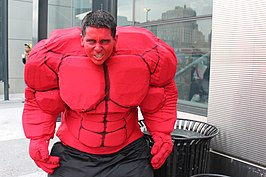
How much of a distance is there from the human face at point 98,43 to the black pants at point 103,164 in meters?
0.53

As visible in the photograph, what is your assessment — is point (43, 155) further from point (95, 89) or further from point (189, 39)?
point (189, 39)

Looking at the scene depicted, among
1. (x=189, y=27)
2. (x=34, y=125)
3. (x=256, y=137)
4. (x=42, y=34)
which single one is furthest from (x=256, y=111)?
(x=42, y=34)

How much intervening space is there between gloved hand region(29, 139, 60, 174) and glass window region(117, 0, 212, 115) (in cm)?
185

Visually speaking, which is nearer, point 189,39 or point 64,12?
point 189,39

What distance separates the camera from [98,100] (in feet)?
4.83

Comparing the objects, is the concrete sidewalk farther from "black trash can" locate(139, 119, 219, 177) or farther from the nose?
the nose

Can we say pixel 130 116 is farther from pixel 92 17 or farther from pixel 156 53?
pixel 92 17

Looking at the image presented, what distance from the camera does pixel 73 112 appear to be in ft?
5.40

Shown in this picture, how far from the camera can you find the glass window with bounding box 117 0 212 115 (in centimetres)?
310

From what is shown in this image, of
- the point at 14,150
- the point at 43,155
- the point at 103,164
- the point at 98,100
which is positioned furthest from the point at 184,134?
the point at 14,150

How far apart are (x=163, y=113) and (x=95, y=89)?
1.52ft

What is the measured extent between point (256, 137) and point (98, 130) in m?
1.11

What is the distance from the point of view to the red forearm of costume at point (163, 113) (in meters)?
1.68

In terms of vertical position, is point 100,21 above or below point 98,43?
above
